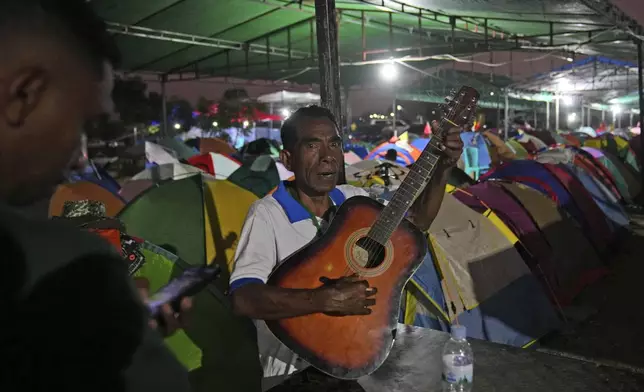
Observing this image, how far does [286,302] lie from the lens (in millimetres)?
1612

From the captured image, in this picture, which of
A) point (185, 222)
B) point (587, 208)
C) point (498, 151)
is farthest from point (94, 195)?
point (498, 151)

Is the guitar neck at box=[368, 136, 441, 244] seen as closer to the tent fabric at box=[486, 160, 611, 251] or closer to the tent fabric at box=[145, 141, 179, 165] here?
the tent fabric at box=[486, 160, 611, 251]

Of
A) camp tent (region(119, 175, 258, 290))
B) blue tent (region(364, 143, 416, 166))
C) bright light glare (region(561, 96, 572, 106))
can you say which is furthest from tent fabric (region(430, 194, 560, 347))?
bright light glare (region(561, 96, 572, 106))

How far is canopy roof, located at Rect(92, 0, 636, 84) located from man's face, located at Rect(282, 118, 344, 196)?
5.92 meters

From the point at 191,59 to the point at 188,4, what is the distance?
554 centimetres

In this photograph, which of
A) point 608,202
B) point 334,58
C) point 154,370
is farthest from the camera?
point 608,202

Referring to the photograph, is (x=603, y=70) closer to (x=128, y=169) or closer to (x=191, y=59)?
(x=191, y=59)

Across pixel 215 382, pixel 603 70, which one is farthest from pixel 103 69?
pixel 603 70

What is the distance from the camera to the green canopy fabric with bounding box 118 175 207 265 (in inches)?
140

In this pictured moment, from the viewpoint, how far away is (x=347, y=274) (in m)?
1.72

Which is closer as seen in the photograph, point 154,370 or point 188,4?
point 154,370

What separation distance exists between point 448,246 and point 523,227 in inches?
57.2

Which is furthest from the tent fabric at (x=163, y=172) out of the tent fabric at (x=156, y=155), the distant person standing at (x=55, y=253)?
the distant person standing at (x=55, y=253)

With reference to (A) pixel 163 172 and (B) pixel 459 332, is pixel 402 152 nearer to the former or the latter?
(A) pixel 163 172
